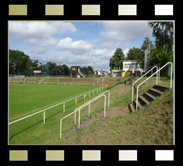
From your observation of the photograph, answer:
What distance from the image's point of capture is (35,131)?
518 centimetres

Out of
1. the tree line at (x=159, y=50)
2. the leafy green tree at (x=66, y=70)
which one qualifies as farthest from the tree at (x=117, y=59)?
the leafy green tree at (x=66, y=70)

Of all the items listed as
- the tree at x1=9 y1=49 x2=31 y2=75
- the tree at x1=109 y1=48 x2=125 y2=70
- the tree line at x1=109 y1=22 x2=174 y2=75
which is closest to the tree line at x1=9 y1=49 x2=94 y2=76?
the tree at x1=9 y1=49 x2=31 y2=75

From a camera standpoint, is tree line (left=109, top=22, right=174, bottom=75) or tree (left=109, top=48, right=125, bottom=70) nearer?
tree line (left=109, top=22, right=174, bottom=75)

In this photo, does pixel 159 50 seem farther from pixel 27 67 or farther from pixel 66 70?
pixel 27 67

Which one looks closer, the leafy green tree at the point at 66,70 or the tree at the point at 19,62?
the tree at the point at 19,62

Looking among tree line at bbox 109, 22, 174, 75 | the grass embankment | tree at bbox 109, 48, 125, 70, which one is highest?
tree at bbox 109, 48, 125, 70

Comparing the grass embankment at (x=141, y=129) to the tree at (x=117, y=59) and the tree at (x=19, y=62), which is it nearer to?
the tree at (x=117, y=59)

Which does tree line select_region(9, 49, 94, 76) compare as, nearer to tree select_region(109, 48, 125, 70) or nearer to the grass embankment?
tree select_region(109, 48, 125, 70)

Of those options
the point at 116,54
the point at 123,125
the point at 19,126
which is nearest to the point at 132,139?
the point at 123,125

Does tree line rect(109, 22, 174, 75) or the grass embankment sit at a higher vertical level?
tree line rect(109, 22, 174, 75)

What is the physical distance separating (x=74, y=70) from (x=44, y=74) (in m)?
16.0

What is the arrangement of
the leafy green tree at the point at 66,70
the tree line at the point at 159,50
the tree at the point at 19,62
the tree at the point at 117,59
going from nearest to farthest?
1. the tree line at the point at 159,50
2. the tree at the point at 19,62
3. the tree at the point at 117,59
4. the leafy green tree at the point at 66,70

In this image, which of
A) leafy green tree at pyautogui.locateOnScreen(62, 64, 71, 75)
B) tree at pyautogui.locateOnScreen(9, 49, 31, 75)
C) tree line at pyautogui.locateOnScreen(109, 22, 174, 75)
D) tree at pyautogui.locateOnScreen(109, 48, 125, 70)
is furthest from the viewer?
leafy green tree at pyautogui.locateOnScreen(62, 64, 71, 75)
